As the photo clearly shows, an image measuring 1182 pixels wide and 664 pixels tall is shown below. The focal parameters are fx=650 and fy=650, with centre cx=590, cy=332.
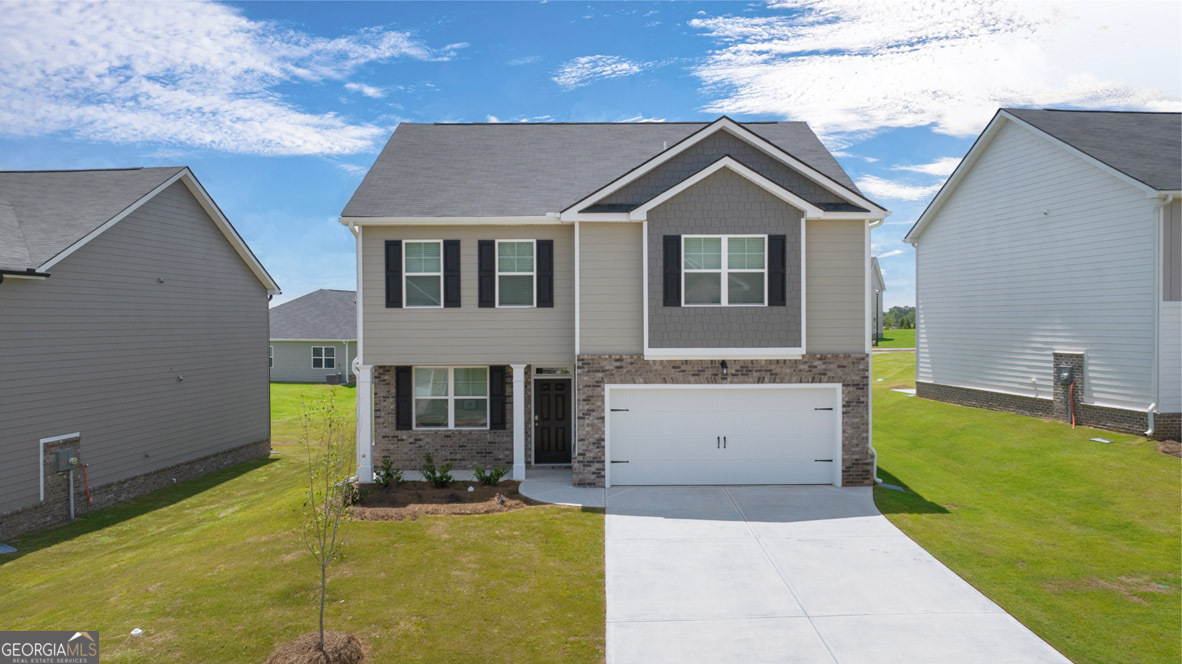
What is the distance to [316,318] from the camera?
39.9 m

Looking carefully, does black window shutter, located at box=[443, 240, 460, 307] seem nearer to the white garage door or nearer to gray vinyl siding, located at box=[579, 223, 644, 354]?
gray vinyl siding, located at box=[579, 223, 644, 354]

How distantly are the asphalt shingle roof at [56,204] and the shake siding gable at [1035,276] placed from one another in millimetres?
24324

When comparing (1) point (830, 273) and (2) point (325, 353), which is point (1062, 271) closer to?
(1) point (830, 273)

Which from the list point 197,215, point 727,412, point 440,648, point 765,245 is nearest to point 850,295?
point 765,245

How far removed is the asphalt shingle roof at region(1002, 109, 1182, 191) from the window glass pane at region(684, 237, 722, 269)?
11.4 metres

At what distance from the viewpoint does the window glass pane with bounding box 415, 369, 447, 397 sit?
48.8ft

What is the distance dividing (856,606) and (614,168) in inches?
432

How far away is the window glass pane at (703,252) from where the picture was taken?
13.1m

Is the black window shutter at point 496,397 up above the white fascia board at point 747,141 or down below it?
below

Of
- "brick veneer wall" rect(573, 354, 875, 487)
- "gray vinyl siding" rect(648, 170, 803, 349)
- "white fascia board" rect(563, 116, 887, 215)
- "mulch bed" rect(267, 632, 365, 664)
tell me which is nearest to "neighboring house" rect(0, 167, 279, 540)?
"mulch bed" rect(267, 632, 365, 664)

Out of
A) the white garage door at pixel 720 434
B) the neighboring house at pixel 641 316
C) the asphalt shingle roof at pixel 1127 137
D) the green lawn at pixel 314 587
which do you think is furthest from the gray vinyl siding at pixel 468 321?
the asphalt shingle roof at pixel 1127 137

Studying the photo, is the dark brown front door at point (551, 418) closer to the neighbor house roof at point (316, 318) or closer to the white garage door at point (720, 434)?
the white garage door at point (720, 434)

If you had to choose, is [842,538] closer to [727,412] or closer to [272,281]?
[727,412]

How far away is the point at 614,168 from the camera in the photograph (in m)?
15.8
